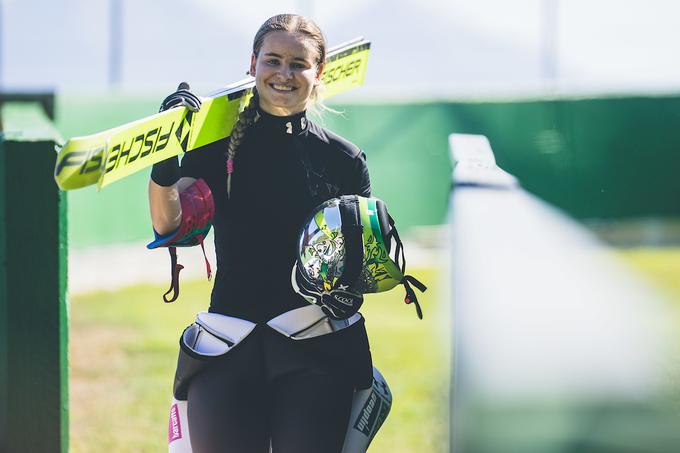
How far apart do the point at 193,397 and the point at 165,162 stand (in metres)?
0.64

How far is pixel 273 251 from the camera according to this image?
2.87 meters

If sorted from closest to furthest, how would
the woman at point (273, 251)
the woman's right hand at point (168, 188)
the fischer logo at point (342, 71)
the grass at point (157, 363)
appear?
the woman's right hand at point (168, 188) < the woman at point (273, 251) < the fischer logo at point (342, 71) < the grass at point (157, 363)

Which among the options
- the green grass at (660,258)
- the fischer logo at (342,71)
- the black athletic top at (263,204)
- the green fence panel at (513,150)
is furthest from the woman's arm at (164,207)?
the green fence panel at (513,150)

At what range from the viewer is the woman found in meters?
2.76

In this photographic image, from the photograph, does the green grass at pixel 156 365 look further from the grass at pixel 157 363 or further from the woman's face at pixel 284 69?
the woman's face at pixel 284 69

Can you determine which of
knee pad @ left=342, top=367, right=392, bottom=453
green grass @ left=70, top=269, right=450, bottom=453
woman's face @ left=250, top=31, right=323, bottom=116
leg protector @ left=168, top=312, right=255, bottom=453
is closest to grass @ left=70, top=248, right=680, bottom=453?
green grass @ left=70, top=269, right=450, bottom=453

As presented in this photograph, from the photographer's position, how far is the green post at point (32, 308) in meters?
3.92

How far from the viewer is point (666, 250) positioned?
12.9m

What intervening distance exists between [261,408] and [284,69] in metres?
0.89

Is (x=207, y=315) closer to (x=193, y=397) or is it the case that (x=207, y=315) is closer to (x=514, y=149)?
(x=193, y=397)

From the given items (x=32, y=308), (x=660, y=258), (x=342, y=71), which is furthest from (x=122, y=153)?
(x=660, y=258)

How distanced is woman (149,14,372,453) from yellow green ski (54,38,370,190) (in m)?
0.05

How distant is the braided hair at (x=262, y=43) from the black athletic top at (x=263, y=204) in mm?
18

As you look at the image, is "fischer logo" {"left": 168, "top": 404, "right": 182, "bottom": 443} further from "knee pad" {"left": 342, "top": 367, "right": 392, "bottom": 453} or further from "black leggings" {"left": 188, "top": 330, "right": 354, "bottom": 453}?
"knee pad" {"left": 342, "top": 367, "right": 392, "bottom": 453}
